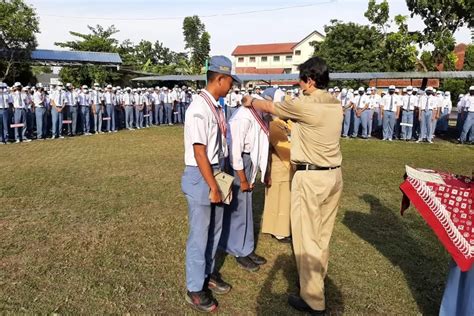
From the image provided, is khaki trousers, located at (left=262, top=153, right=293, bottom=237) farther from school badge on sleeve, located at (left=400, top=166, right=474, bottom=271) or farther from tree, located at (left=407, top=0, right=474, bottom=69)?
tree, located at (left=407, top=0, right=474, bottom=69)

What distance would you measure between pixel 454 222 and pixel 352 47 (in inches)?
1398

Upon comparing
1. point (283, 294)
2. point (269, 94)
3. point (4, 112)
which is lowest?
point (283, 294)

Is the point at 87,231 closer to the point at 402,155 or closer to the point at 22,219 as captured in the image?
the point at 22,219

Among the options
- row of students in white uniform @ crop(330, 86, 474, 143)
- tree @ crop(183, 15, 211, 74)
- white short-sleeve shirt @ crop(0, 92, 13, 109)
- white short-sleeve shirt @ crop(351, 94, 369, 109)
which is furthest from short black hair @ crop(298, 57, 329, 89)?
tree @ crop(183, 15, 211, 74)

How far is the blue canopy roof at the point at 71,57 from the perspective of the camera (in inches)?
1135

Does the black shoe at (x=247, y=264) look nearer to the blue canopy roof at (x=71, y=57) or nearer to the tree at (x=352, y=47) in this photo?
the blue canopy roof at (x=71, y=57)

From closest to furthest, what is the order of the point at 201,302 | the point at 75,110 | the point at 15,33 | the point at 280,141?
the point at 201,302, the point at 280,141, the point at 75,110, the point at 15,33

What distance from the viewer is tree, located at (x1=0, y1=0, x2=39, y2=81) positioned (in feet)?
79.4

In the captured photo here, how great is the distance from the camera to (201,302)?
10.9 feet

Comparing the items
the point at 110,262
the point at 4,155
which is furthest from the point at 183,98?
the point at 110,262

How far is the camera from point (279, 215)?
4.76 m

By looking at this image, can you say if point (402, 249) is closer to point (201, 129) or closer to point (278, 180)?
point (278, 180)

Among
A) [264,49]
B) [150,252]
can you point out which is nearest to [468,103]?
[150,252]

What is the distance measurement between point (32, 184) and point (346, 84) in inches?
1151
